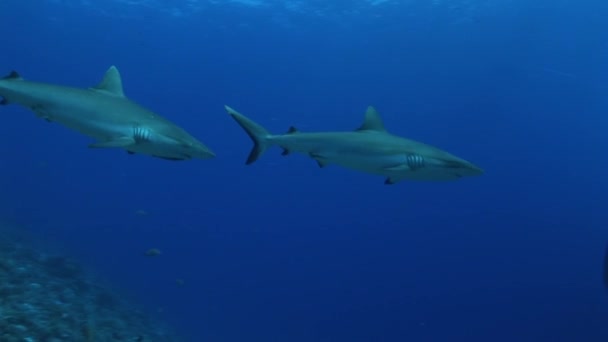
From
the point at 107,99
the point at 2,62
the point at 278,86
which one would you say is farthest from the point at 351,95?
the point at 107,99

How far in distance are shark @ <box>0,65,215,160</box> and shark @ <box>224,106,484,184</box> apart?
4.74ft

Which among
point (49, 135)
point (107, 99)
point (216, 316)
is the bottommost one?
point (216, 316)

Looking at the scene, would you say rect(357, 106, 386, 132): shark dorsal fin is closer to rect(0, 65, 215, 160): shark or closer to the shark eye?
the shark eye

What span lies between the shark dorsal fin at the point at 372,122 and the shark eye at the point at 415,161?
928 millimetres

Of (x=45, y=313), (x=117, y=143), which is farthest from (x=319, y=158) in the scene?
(x=45, y=313)

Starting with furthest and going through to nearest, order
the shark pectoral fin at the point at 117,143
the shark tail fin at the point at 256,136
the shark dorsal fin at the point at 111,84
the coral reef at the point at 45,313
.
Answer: the coral reef at the point at 45,313, the shark tail fin at the point at 256,136, the shark dorsal fin at the point at 111,84, the shark pectoral fin at the point at 117,143

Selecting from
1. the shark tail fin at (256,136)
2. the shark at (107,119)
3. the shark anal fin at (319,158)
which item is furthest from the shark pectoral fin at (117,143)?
the shark anal fin at (319,158)

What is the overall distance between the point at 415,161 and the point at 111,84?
3.53 meters

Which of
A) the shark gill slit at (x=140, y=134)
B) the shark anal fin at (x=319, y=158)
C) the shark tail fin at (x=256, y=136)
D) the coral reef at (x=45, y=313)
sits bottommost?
the coral reef at (x=45, y=313)

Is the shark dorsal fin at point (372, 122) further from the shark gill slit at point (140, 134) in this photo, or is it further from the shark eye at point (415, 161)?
the shark gill slit at point (140, 134)

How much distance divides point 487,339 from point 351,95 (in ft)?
92.5

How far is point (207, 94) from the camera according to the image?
70.8 meters

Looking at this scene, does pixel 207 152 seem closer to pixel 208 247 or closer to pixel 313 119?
pixel 313 119

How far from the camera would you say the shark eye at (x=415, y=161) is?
5.97 meters
